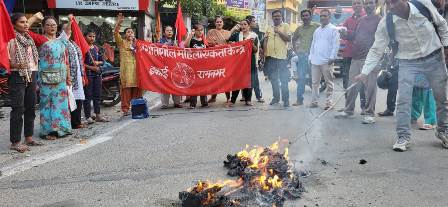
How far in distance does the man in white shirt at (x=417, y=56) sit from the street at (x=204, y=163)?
0.34m

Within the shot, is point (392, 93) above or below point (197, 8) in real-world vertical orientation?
below

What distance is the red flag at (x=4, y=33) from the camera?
5.21 meters

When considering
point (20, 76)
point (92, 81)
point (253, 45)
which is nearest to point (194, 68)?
point (253, 45)

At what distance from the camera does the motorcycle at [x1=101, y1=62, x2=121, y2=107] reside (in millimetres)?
10156

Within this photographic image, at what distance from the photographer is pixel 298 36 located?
9.40 meters

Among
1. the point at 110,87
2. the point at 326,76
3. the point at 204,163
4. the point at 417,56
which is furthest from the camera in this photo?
the point at 110,87

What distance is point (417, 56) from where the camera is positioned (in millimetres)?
5484

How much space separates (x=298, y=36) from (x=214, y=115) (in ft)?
8.40

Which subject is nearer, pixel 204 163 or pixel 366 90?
pixel 204 163

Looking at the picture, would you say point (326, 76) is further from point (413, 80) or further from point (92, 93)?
point (92, 93)

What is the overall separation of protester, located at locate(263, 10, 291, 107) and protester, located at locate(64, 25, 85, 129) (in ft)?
12.8

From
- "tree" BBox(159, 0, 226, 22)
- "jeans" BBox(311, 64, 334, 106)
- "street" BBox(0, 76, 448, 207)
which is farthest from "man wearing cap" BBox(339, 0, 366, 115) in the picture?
"tree" BBox(159, 0, 226, 22)

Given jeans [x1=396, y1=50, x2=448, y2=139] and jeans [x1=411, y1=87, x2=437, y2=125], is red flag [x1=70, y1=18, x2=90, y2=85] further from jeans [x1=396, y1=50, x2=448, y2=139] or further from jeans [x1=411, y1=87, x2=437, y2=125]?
jeans [x1=411, y1=87, x2=437, y2=125]

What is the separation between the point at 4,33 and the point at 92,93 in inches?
115
